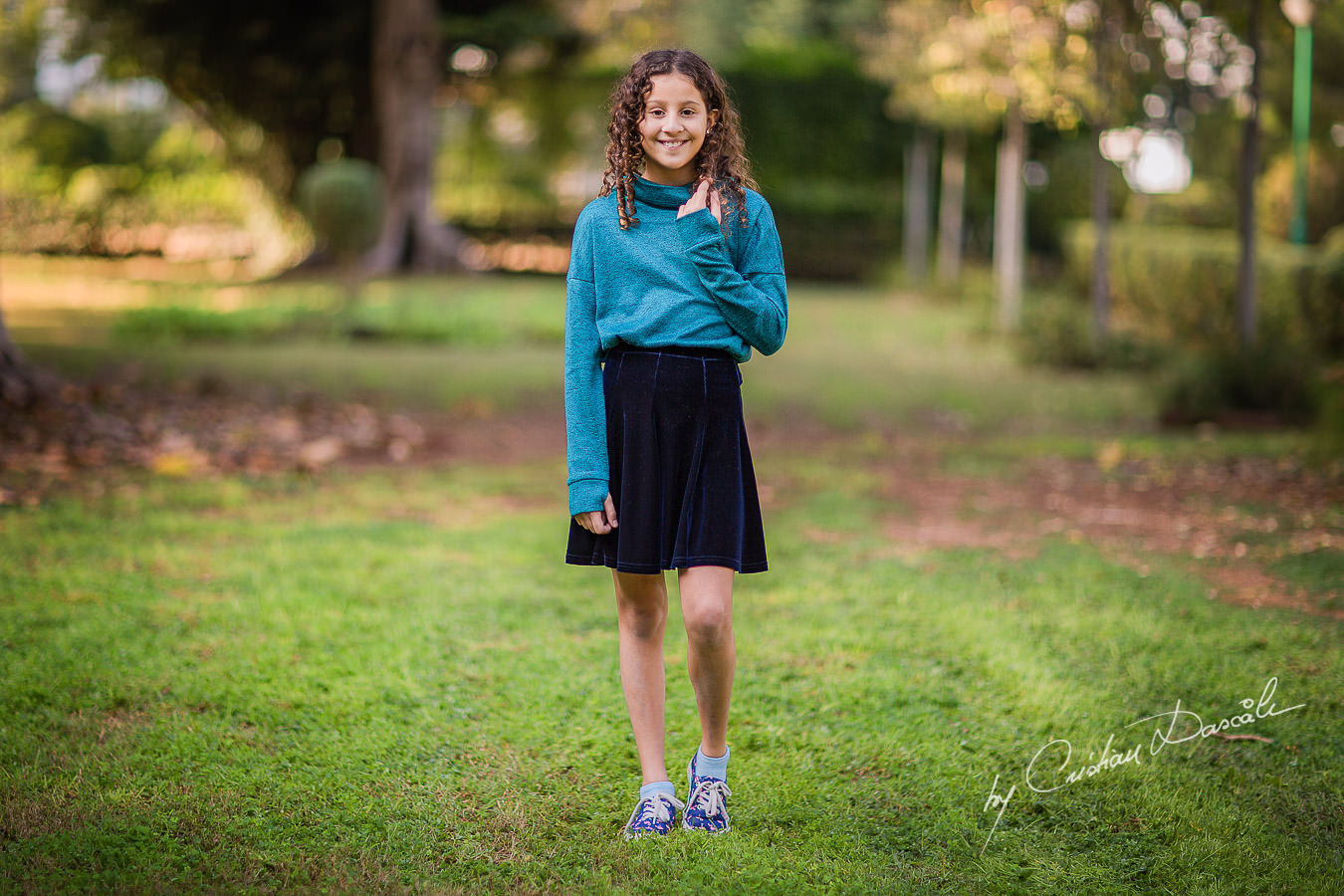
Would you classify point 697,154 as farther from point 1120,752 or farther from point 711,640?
point 1120,752

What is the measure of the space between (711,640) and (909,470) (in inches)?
179

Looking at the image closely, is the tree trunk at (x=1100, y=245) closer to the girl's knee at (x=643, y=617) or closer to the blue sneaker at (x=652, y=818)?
the girl's knee at (x=643, y=617)

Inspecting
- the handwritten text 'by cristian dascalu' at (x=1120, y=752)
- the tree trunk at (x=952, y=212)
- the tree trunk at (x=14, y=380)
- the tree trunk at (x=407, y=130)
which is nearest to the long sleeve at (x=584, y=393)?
the handwritten text 'by cristian dascalu' at (x=1120, y=752)

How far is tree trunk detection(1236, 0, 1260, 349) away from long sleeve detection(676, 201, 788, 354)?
275 inches

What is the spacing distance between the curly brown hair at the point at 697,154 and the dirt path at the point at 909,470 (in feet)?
9.43

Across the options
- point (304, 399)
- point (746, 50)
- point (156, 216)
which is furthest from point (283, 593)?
point (156, 216)

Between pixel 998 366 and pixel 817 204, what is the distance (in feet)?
40.4

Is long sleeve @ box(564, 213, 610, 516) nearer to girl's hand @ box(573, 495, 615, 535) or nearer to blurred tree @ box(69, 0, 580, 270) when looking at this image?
girl's hand @ box(573, 495, 615, 535)

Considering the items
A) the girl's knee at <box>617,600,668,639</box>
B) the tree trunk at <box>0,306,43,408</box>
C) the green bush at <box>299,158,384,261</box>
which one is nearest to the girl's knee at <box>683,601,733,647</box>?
the girl's knee at <box>617,600,668,639</box>

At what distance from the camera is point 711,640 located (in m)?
2.66

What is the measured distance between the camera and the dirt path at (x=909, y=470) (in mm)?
5262

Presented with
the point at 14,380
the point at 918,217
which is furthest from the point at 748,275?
the point at 918,217

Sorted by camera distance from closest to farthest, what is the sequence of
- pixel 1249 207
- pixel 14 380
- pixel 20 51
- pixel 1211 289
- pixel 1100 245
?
1. pixel 14 380
2. pixel 1249 207
3. pixel 1211 289
4. pixel 1100 245
5. pixel 20 51

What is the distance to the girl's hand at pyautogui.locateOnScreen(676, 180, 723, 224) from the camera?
2627 mm
